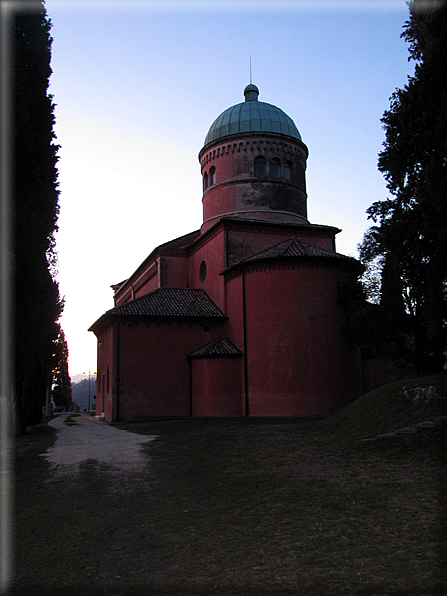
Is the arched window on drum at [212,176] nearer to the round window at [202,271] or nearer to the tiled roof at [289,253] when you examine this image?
the round window at [202,271]

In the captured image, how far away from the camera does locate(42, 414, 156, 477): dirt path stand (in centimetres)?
999

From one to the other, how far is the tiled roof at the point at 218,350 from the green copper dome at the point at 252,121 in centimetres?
1168

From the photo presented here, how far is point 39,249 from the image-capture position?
12672 mm

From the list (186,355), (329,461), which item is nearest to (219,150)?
(186,355)

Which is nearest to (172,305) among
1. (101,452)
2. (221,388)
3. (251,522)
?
(221,388)

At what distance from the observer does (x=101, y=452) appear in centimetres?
1209

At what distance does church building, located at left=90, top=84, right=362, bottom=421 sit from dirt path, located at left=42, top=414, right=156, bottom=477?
652cm

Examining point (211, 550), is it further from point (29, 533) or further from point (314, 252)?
point (314, 252)

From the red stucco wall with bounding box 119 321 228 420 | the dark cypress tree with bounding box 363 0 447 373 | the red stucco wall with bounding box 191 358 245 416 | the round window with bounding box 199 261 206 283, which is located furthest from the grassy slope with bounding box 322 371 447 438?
the round window with bounding box 199 261 206 283

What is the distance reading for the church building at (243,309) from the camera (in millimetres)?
20609

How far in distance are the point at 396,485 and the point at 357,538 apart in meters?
2.30

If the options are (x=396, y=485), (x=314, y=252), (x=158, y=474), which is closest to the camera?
(x=396, y=485)

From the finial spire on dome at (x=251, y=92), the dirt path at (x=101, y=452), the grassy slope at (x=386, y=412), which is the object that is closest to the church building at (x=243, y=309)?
the finial spire on dome at (x=251, y=92)

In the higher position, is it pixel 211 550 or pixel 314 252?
pixel 314 252
